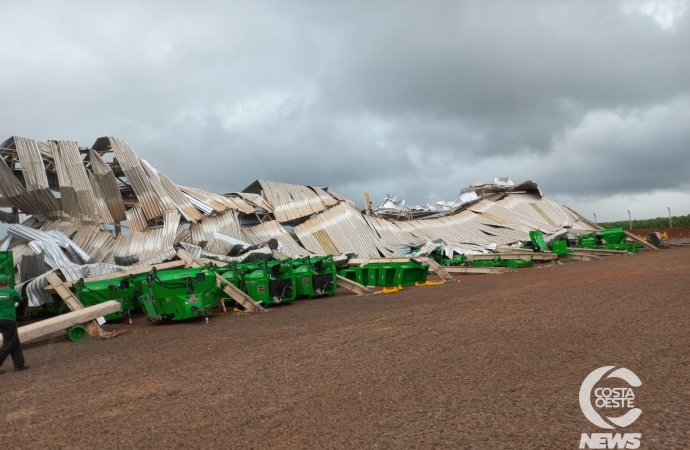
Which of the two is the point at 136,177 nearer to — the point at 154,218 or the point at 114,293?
the point at 154,218

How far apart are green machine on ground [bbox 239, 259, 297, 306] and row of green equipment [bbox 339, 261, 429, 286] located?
4.14m

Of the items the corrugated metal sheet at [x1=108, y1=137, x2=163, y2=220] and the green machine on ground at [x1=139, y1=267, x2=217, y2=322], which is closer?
the green machine on ground at [x1=139, y1=267, x2=217, y2=322]

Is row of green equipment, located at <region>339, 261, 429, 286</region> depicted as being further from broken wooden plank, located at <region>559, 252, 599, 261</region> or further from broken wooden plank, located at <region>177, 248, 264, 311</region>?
broken wooden plank, located at <region>559, 252, 599, 261</region>

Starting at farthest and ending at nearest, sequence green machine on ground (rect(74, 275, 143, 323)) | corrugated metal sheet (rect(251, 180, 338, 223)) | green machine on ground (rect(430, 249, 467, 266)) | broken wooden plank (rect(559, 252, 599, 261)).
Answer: corrugated metal sheet (rect(251, 180, 338, 223)) → broken wooden plank (rect(559, 252, 599, 261)) → green machine on ground (rect(430, 249, 467, 266)) → green machine on ground (rect(74, 275, 143, 323))

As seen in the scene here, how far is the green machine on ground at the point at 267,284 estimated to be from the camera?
12789mm

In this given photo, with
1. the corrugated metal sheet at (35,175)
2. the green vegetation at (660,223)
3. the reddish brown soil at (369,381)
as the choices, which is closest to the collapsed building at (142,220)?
the corrugated metal sheet at (35,175)

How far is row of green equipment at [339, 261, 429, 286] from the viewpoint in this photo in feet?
53.6

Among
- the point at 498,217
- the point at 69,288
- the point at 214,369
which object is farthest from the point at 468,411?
the point at 498,217

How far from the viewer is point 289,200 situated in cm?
2647

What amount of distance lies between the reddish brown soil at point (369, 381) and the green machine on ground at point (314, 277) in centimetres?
415

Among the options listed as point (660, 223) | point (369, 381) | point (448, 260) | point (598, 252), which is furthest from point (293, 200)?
point (660, 223)

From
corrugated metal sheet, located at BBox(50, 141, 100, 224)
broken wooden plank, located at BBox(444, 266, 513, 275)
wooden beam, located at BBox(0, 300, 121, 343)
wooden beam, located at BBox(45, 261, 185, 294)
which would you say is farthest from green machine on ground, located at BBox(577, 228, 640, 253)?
wooden beam, located at BBox(0, 300, 121, 343)

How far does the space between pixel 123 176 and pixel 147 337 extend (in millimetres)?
14183

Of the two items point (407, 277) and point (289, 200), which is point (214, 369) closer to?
point (407, 277)
